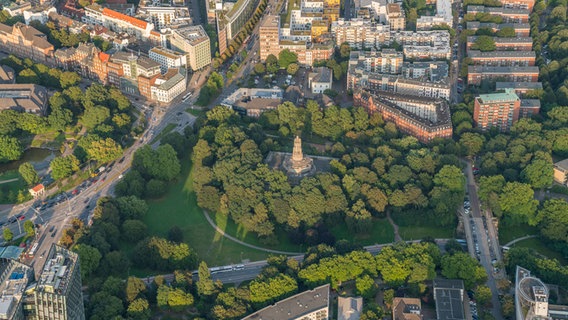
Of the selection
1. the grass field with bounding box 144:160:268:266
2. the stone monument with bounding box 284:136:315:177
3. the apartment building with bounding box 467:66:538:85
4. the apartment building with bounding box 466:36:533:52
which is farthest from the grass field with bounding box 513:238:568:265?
the apartment building with bounding box 466:36:533:52

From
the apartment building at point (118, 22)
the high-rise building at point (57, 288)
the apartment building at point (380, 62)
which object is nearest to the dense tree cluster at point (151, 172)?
the high-rise building at point (57, 288)

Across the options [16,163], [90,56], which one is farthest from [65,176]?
[90,56]

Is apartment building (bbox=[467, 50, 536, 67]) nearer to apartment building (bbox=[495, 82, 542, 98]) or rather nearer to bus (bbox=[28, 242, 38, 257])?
apartment building (bbox=[495, 82, 542, 98])

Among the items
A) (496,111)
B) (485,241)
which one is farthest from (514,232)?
(496,111)

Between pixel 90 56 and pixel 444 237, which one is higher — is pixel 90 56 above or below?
above

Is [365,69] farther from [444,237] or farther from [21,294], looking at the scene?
[21,294]

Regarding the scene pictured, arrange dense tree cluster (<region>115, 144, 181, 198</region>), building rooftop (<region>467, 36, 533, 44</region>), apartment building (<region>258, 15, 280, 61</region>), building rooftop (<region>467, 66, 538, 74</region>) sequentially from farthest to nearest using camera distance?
building rooftop (<region>467, 36, 533, 44</region>) < apartment building (<region>258, 15, 280, 61</region>) < building rooftop (<region>467, 66, 538, 74</region>) < dense tree cluster (<region>115, 144, 181, 198</region>)
